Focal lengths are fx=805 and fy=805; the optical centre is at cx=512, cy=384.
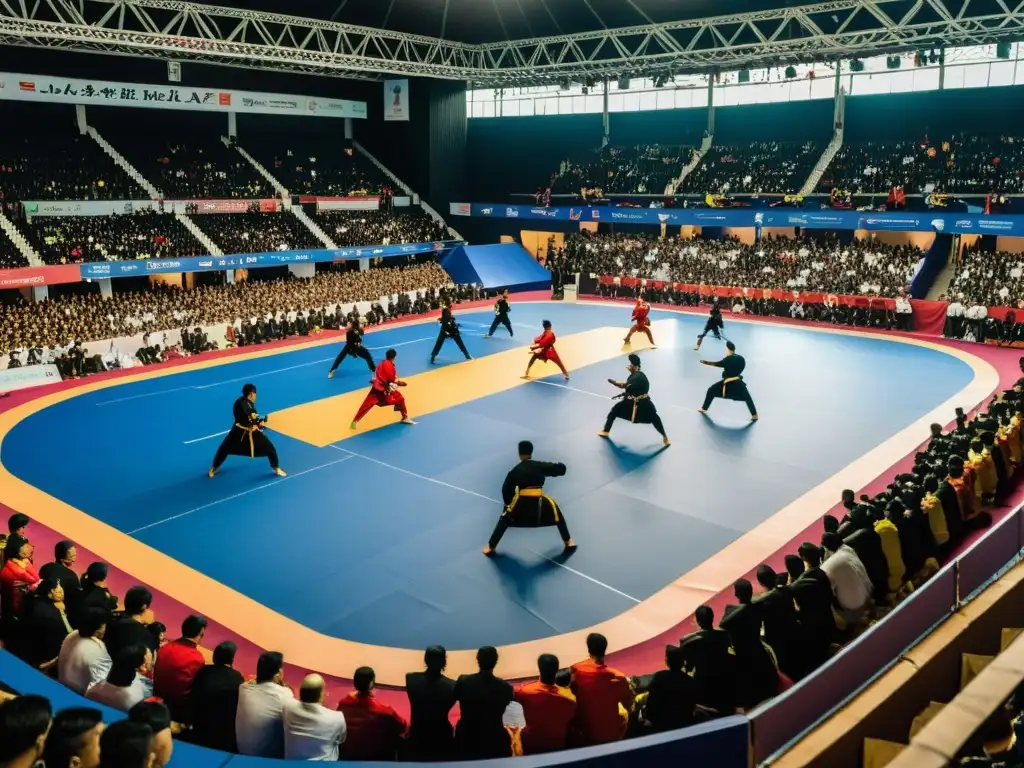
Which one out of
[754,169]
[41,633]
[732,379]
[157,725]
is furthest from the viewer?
[754,169]

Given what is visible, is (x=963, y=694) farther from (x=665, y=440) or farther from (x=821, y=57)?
(x=821, y=57)

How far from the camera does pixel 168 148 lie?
35875mm

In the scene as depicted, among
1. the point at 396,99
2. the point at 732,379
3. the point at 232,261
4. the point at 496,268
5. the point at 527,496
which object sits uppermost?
the point at 396,99

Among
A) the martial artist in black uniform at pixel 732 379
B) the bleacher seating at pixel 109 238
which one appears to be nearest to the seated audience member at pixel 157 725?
the martial artist in black uniform at pixel 732 379

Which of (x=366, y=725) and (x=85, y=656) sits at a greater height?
(x=85, y=656)

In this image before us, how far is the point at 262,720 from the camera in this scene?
17.9 feet

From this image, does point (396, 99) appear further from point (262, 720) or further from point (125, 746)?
point (125, 746)

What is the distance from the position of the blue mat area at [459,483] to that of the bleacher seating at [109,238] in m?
10.2

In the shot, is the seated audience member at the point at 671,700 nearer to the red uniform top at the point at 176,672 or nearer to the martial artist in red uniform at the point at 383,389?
the red uniform top at the point at 176,672

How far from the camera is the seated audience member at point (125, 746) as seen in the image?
12.5 feet

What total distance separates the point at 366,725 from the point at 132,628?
7.25 ft

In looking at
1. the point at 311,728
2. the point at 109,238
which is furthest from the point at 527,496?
the point at 109,238

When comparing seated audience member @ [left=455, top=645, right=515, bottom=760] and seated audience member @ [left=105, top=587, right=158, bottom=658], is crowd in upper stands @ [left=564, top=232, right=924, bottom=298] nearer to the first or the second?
seated audience member @ [left=455, top=645, right=515, bottom=760]

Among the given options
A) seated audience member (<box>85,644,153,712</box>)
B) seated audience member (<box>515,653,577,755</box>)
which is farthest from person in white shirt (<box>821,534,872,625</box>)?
seated audience member (<box>85,644,153,712</box>)
